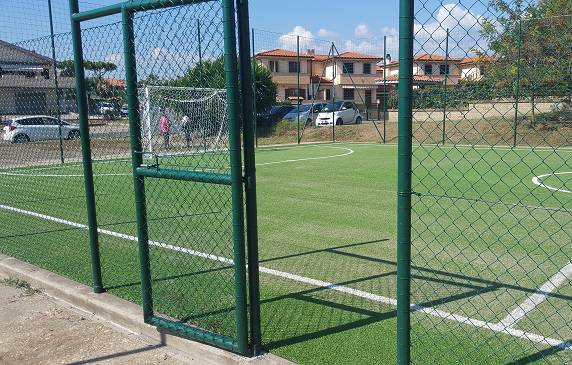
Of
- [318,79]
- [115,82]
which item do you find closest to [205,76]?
[115,82]

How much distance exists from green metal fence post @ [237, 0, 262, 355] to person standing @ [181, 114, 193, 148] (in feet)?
7.05

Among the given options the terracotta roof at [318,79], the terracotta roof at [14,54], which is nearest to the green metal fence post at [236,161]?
the terracotta roof at [14,54]

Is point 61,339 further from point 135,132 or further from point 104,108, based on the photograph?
point 104,108

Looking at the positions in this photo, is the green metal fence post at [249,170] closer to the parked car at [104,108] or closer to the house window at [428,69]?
the house window at [428,69]

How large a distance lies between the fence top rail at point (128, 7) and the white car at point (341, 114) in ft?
81.3

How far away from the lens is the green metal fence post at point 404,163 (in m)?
2.63

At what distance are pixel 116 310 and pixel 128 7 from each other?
251 centimetres

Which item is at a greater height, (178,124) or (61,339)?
(178,124)

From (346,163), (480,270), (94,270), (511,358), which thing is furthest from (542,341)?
(346,163)

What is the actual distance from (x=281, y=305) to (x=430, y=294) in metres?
1.39

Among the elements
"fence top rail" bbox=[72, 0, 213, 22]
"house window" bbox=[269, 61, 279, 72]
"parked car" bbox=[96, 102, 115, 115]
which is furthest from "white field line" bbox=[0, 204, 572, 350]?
"house window" bbox=[269, 61, 279, 72]

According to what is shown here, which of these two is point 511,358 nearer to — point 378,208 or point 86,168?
point 86,168

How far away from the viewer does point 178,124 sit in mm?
5812

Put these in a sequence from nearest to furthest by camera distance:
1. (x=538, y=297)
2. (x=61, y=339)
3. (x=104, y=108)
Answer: (x=61, y=339)
(x=538, y=297)
(x=104, y=108)
